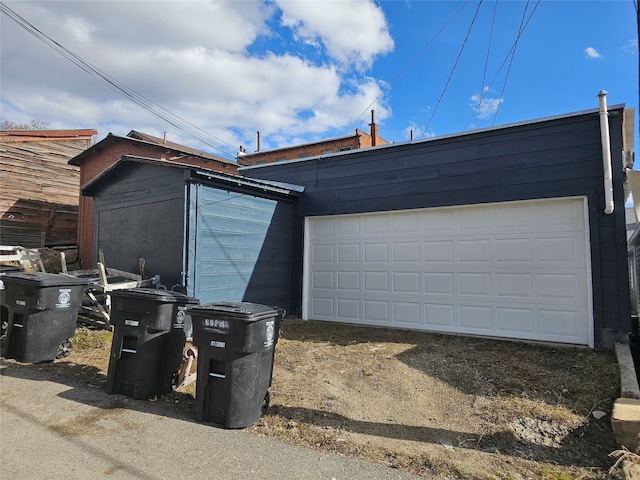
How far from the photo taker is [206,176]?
742cm

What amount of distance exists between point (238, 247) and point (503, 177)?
5.27m

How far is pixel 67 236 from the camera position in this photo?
45.6ft

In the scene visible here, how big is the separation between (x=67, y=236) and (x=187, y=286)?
31.1ft

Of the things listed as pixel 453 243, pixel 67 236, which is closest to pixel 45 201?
pixel 67 236

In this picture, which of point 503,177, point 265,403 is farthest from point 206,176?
point 503,177

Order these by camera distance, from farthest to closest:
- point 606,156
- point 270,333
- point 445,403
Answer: point 606,156 → point 445,403 → point 270,333

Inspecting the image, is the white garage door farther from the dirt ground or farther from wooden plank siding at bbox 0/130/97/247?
wooden plank siding at bbox 0/130/97/247

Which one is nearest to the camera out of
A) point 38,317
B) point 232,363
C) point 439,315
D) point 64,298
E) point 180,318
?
point 232,363

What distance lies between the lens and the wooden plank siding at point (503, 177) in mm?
6258

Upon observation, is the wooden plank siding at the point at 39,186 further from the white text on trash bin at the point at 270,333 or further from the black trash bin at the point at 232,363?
the white text on trash bin at the point at 270,333

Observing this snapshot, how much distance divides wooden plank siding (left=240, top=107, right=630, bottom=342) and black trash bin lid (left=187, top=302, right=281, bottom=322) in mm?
4971

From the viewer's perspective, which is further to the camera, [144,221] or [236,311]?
[144,221]

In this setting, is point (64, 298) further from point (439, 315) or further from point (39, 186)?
point (39, 186)

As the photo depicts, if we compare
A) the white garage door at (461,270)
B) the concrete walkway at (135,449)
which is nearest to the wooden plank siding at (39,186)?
the white garage door at (461,270)
